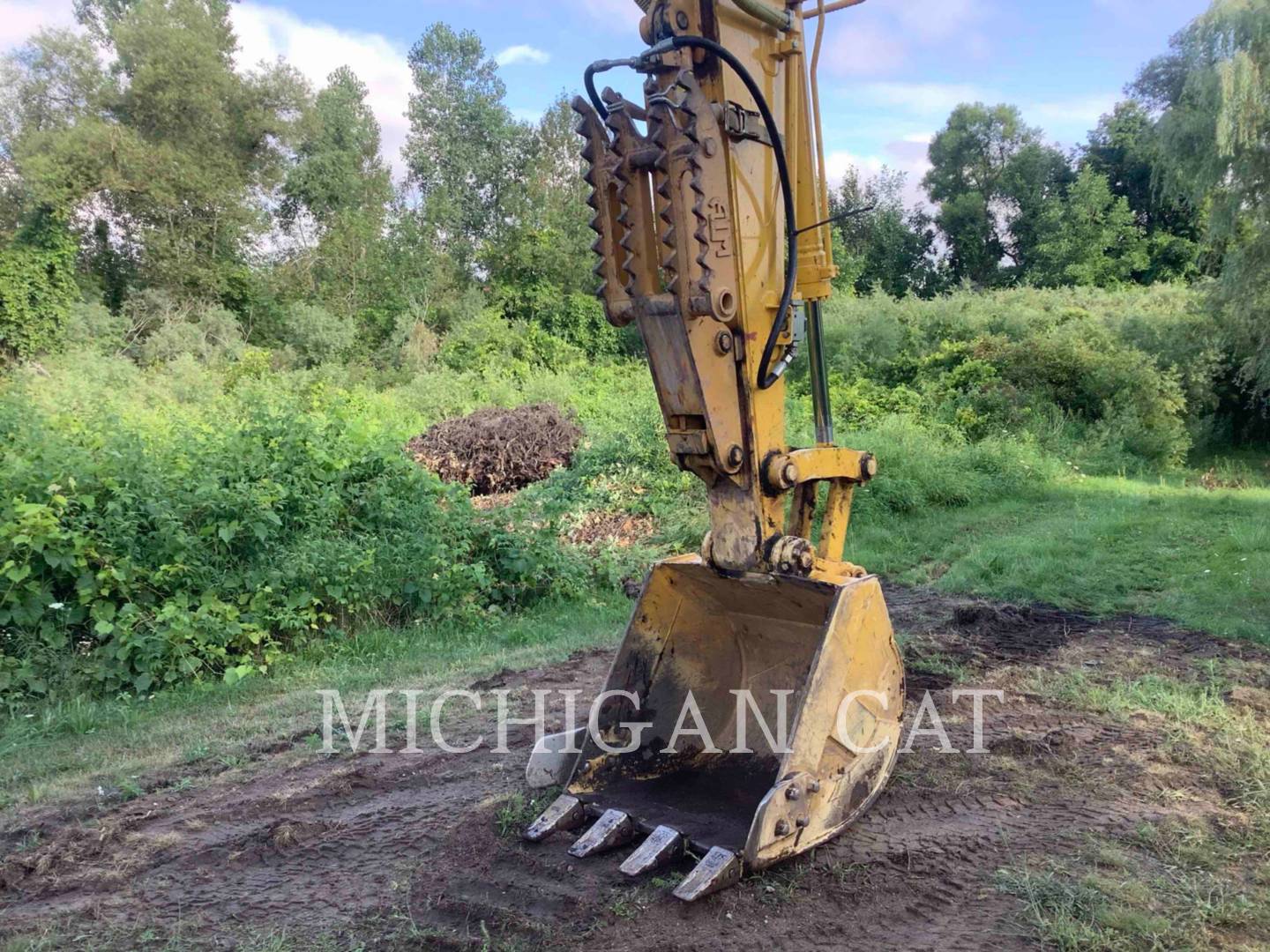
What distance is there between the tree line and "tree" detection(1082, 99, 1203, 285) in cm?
8

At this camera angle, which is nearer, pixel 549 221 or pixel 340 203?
pixel 549 221

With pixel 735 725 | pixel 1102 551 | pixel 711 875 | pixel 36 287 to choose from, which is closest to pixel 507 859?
pixel 711 875

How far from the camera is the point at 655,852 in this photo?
10.2 ft

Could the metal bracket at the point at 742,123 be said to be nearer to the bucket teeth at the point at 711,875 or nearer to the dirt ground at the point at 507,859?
the bucket teeth at the point at 711,875

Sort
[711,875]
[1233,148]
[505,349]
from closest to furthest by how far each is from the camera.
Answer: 1. [711,875]
2. [1233,148]
3. [505,349]

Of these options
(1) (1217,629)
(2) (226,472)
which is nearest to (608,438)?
(2) (226,472)

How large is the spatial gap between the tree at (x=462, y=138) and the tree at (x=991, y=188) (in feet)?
49.2

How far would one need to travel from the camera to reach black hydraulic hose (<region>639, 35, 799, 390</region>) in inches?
123

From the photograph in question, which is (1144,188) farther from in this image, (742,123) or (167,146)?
(742,123)

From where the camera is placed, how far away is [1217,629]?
19.4ft

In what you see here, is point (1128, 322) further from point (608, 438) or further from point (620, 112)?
point (620, 112)

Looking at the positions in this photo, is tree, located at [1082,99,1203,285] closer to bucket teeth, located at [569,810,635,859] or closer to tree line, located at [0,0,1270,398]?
tree line, located at [0,0,1270,398]

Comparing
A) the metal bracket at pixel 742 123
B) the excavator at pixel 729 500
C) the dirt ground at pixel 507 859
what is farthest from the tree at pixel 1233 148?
the metal bracket at pixel 742 123

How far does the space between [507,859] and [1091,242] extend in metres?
28.8
